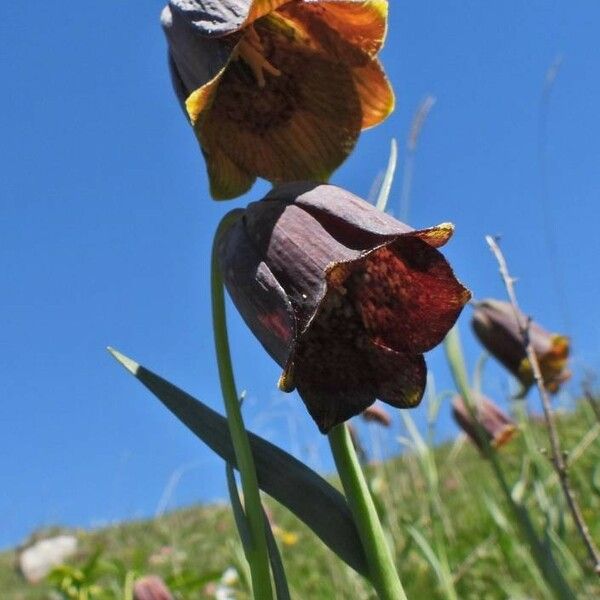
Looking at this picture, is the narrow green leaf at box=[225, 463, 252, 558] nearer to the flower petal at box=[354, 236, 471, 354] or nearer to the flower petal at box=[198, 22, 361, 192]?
the flower petal at box=[354, 236, 471, 354]

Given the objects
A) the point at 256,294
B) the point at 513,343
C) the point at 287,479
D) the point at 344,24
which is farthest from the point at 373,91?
the point at 513,343

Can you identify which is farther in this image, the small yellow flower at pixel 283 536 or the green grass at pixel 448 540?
the small yellow flower at pixel 283 536

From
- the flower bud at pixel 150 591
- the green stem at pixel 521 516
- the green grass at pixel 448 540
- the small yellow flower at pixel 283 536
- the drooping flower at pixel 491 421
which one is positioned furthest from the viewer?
the drooping flower at pixel 491 421

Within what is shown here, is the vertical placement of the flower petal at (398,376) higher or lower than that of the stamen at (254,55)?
lower

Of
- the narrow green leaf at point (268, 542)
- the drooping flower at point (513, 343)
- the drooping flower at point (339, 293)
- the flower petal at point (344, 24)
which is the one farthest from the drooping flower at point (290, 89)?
the drooping flower at point (513, 343)

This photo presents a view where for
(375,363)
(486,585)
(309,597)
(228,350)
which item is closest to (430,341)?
(375,363)

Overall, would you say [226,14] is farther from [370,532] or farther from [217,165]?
[370,532]

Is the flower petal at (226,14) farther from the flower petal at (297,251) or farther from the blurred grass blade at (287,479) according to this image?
the blurred grass blade at (287,479)

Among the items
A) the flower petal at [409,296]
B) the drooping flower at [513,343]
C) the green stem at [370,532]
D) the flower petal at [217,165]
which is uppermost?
the drooping flower at [513,343]
